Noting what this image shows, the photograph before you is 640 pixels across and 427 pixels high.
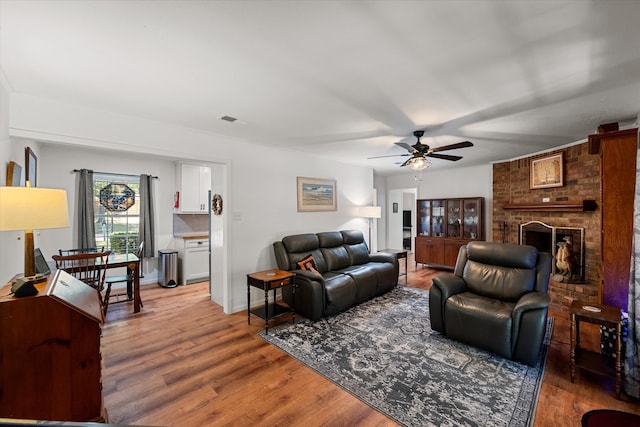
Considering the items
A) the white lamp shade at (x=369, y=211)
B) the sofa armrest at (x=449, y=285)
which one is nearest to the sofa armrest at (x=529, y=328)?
the sofa armrest at (x=449, y=285)

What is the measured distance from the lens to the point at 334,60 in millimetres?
1875

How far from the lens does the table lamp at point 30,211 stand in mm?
1476

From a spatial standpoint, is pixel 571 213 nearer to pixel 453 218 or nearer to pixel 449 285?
pixel 453 218

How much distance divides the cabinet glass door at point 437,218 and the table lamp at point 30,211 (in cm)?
637

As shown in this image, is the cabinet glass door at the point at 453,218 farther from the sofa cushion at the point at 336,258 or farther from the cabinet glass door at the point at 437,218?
the sofa cushion at the point at 336,258

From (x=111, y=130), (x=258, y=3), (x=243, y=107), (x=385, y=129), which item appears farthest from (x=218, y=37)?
(x=385, y=129)

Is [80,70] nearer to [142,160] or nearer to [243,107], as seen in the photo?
[243,107]

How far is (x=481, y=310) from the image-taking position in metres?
2.73

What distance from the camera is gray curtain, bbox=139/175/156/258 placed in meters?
5.04

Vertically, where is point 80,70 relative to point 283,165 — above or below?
above

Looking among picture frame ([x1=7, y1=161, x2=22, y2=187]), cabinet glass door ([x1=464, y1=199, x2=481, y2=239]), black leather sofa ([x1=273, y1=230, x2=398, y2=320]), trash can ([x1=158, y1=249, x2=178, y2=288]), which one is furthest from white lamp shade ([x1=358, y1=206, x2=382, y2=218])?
picture frame ([x1=7, y1=161, x2=22, y2=187])

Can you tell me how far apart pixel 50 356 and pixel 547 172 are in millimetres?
6192

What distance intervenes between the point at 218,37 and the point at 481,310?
3116 millimetres

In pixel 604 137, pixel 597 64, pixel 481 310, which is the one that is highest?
pixel 597 64
